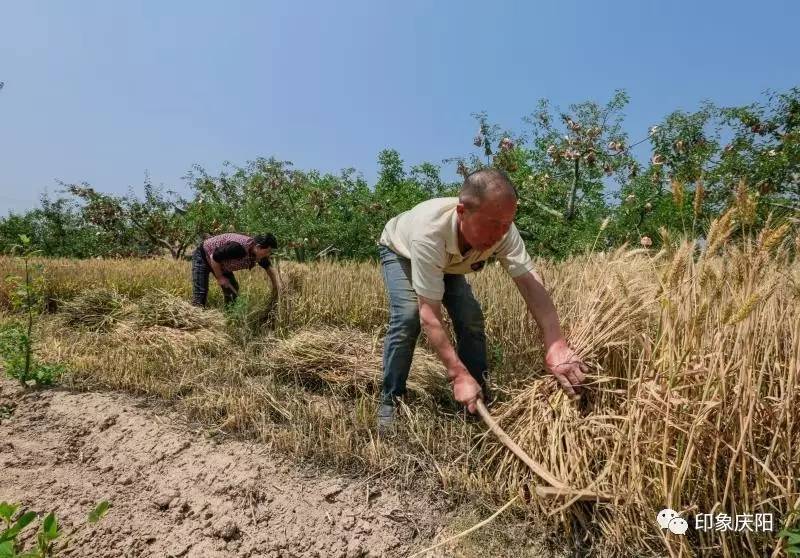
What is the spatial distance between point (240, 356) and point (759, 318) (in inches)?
138

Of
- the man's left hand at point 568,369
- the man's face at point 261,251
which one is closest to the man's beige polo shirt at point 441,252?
the man's left hand at point 568,369

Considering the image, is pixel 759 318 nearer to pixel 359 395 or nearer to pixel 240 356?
pixel 359 395

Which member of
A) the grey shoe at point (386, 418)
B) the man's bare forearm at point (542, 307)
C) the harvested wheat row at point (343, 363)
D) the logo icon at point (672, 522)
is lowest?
the logo icon at point (672, 522)

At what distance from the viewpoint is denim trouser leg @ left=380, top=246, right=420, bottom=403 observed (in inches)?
103

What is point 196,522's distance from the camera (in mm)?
2213

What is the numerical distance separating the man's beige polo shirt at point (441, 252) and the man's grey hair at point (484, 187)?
23cm

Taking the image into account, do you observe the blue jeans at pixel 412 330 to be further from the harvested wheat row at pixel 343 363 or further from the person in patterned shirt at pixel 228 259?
the person in patterned shirt at pixel 228 259

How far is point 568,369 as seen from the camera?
6.72 feet

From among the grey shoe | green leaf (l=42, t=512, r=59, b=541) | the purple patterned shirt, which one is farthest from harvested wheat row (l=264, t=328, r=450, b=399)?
green leaf (l=42, t=512, r=59, b=541)

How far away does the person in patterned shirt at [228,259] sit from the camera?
5.05 meters

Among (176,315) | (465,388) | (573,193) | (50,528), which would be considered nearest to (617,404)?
(465,388)

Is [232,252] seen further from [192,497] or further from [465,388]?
[465,388]

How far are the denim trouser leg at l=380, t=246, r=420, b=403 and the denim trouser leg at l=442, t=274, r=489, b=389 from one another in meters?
0.22

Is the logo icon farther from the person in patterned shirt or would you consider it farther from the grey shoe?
the person in patterned shirt
